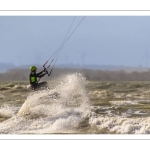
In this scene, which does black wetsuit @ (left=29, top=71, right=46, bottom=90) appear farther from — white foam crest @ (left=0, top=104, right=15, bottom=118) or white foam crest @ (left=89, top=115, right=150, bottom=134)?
white foam crest @ (left=89, top=115, right=150, bottom=134)

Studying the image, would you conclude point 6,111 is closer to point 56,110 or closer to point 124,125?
point 56,110

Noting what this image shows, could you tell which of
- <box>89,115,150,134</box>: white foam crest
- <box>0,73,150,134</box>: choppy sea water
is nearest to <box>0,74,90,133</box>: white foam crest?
<box>0,73,150,134</box>: choppy sea water

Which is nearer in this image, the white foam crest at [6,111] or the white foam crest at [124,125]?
the white foam crest at [124,125]

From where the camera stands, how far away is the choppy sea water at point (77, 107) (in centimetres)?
398

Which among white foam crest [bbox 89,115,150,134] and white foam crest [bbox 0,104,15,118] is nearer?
white foam crest [bbox 89,115,150,134]

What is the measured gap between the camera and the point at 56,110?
13.4 feet

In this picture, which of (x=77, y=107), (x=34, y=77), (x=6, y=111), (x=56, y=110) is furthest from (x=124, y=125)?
(x=6, y=111)

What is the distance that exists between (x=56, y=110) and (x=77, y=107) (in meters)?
0.23

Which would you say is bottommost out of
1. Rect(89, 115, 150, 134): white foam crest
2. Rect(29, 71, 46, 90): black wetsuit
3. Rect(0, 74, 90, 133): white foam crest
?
Rect(89, 115, 150, 134): white foam crest

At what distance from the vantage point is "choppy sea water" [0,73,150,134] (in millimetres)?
3979

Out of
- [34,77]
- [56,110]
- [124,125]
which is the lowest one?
[124,125]

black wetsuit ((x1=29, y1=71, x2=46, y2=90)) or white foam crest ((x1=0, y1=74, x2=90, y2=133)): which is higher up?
black wetsuit ((x1=29, y1=71, x2=46, y2=90))

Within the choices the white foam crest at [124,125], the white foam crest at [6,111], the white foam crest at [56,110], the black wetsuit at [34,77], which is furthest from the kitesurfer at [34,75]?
the white foam crest at [124,125]

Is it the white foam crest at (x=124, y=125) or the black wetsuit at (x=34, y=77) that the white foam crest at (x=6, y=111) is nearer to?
the black wetsuit at (x=34, y=77)
